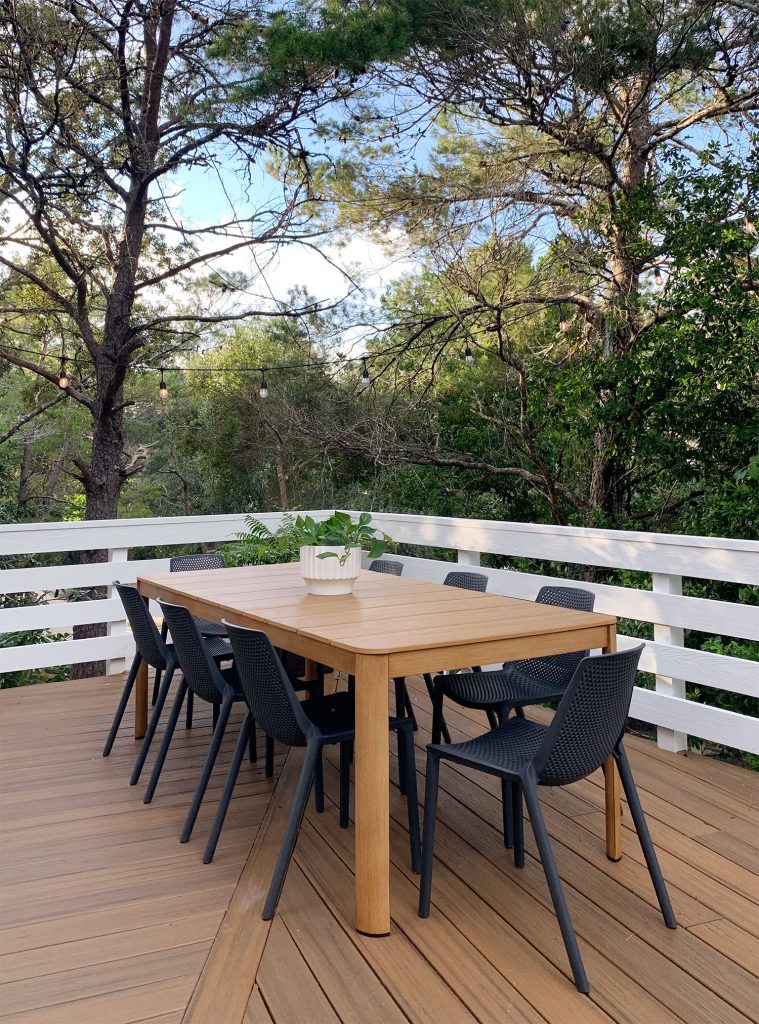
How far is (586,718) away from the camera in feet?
6.63

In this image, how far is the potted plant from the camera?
3.17 meters

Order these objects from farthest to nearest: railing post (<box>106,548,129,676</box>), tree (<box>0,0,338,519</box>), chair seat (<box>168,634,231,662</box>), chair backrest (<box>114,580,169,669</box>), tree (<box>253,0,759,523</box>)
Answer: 1. tree (<box>0,0,338,519</box>)
2. tree (<box>253,0,759,523</box>)
3. railing post (<box>106,548,129,676</box>)
4. chair seat (<box>168,634,231,662</box>)
5. chair backrest (<box>114,580,169,669</box>)

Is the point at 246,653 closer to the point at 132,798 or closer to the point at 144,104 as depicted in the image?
the point at 132,798

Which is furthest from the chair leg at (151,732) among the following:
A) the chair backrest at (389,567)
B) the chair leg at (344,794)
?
the chair backrest at (389,567)

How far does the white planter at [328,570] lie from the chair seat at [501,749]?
0.95 metres

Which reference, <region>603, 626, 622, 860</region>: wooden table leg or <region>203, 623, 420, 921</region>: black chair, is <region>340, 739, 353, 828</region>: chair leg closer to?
<region>203, 623, 420, 921</region>: black chair

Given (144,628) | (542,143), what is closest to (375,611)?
(144,628)

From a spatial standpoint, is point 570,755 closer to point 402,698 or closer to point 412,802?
point 412,802

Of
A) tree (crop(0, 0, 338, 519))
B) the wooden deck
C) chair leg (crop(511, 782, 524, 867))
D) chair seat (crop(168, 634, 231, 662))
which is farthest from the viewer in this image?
tree (crop(0, 0, 338, 519))

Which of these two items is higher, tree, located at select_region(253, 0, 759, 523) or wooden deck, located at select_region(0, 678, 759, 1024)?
tree, located at select_region(253, 0, 759, 523)

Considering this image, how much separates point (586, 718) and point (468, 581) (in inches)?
71.4

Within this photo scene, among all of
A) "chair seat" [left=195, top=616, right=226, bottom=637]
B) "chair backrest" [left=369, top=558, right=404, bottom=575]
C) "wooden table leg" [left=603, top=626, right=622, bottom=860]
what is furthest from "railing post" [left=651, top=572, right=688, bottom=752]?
"chair seat" [left=195, top=616, right=226, bottom=637]

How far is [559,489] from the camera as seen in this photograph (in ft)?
25.2

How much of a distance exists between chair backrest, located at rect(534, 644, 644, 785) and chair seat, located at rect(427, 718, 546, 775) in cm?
9
